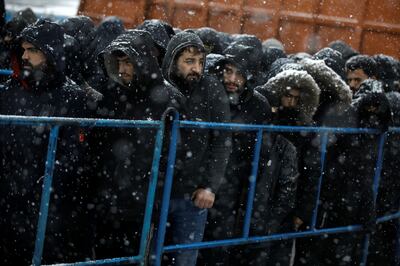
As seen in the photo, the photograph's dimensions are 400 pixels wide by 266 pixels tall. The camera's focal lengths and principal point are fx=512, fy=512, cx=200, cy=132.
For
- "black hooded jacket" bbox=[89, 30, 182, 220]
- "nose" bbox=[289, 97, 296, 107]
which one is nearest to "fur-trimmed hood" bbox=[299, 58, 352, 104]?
"nose" bbox=[289, 97, 296, 107]

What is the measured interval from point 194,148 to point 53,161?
3.38 ft

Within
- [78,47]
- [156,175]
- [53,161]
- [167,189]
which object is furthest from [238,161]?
[78,47]

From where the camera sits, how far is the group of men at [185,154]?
111 inches

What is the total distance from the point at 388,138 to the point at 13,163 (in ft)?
10.2

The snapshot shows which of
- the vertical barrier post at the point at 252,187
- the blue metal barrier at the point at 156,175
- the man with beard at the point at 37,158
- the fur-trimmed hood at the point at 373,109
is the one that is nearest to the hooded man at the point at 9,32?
the man with beard at the point at 37,158

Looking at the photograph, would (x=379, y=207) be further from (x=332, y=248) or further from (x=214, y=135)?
(x=214, y=135)

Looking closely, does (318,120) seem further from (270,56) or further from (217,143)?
(270,56)

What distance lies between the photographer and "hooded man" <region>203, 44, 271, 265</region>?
11.3ft

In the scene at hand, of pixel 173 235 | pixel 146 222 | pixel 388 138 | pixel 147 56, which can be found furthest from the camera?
pixel 388 138

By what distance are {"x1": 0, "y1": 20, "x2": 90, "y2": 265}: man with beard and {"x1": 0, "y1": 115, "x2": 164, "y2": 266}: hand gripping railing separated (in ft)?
1.58

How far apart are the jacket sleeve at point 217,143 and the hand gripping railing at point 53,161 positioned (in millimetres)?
527

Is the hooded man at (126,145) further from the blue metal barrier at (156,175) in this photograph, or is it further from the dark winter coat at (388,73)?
the dark winter coat at (388,73)

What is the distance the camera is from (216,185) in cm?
310

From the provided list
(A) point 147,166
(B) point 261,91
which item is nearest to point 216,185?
(A) point 147,166
